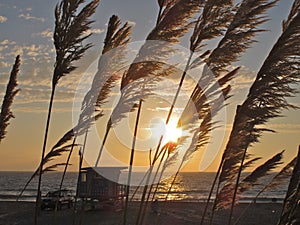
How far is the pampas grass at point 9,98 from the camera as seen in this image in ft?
16.5

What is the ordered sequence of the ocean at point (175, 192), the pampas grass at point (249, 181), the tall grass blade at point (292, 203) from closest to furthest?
the tall grass blade at point (292, 203)
the pampas grass at point (249, 181)
the ocean at point (175, 192)

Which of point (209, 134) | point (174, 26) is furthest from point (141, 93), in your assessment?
point (209, 134)

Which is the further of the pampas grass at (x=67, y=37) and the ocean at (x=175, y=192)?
the ocean at (x=175, y=192)

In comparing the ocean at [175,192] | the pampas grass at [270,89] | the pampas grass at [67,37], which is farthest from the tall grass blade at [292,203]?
the ocean at [175,192]

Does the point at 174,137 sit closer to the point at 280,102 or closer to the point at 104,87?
the point at 104,87

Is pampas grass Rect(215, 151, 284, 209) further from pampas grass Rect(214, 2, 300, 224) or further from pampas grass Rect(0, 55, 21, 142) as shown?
pampas grass Rect(0, 55, 21, 142)

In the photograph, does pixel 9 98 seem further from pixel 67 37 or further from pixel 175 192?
pixel 175 192

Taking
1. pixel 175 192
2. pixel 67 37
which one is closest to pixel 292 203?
pixel 67 37

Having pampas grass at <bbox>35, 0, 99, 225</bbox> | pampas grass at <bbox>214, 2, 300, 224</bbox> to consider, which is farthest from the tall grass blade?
pampas grass at <bbox>35, 0, 99, 225</bbox>

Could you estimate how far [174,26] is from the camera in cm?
407

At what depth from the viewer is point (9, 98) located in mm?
5145

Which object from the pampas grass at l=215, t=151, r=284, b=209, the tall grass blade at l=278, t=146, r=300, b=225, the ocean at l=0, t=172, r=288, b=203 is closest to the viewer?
the tall grass blade at l=278, t=146, r=300, b=225

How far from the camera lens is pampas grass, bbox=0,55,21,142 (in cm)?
504

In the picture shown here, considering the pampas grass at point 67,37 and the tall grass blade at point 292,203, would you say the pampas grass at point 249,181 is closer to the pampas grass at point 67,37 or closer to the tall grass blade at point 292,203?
the tall grass blade at point 292,203
